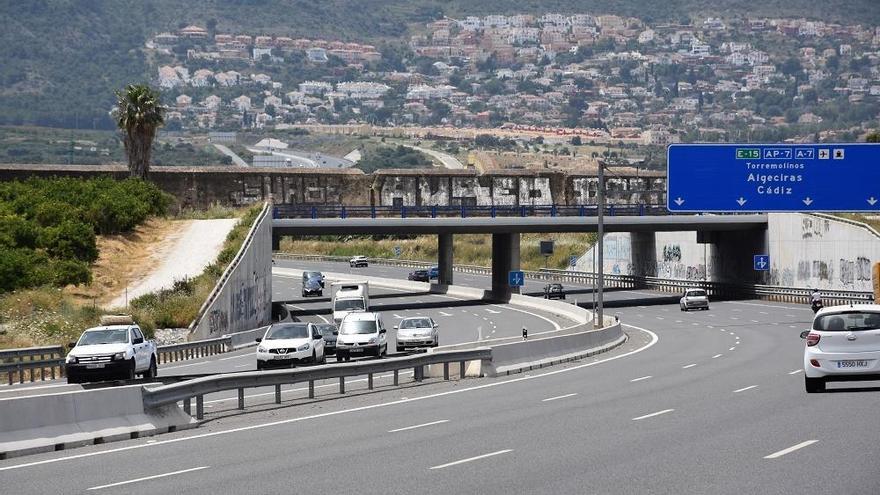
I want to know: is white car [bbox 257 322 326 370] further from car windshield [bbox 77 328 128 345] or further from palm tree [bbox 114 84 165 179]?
palm tree [bbox 114 84 165 179]

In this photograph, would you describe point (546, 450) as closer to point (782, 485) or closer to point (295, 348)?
point (782, 485)

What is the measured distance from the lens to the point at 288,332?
40312 mm

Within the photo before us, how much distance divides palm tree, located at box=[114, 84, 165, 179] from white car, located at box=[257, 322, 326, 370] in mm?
39736

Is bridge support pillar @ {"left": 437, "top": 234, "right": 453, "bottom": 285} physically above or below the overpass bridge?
below

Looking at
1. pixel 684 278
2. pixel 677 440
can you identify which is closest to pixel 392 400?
pixel 677 440

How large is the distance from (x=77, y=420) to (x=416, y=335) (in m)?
27.8

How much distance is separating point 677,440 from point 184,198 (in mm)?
65583

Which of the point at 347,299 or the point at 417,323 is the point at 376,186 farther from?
the point at 417,323

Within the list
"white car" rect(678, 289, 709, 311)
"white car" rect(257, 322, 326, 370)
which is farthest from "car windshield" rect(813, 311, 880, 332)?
"white car" rect(678, 289, 709, 311)

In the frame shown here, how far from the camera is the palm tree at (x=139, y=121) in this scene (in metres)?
78.0

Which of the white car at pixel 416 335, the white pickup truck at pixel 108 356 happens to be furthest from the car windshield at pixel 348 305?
the white pickup truck at pixel 108 356

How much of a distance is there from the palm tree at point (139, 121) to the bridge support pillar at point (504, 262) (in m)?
22.0

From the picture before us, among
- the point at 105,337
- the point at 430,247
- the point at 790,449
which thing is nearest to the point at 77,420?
the point at 790,449

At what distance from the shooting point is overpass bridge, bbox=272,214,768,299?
241 feet
